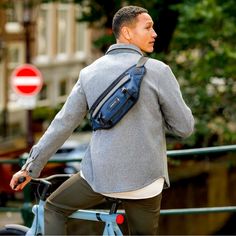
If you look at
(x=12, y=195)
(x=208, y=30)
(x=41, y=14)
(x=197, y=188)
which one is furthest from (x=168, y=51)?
(x=41, y=14)

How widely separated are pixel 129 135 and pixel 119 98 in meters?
0.16

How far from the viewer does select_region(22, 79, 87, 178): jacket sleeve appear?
3594mm

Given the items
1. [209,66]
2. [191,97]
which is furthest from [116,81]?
[191,97]

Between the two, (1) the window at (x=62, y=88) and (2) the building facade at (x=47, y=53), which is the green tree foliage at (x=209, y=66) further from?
(1) the window at (x=62, y=88)

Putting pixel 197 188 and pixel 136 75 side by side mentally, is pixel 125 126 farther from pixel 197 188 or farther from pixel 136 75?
pixel 197 188

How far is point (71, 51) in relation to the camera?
33.5 meters

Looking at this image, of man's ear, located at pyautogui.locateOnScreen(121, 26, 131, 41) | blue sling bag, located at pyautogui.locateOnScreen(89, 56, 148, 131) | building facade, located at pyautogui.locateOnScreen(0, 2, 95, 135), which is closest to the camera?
blue sling bag, located at pyautogui.locateOnScreen(89, 56, 148, 131)

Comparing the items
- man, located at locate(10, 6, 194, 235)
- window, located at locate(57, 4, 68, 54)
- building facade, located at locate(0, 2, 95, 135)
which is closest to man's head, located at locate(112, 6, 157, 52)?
man, located at locate(10, 6, 194, 235)

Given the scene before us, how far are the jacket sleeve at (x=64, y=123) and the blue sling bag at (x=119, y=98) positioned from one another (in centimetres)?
10

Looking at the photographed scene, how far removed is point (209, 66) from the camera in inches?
469

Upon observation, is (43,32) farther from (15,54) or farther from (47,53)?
→ (15,54)

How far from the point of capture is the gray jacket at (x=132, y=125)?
3471mm

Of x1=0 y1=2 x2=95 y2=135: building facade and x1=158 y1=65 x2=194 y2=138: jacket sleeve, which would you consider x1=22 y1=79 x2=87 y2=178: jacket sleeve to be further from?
x1=0 y1=2 x2=95 y2=135: building facade

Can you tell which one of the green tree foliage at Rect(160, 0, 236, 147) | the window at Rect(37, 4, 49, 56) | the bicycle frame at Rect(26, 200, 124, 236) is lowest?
the window at Rect(37, 4, 49, 56)
